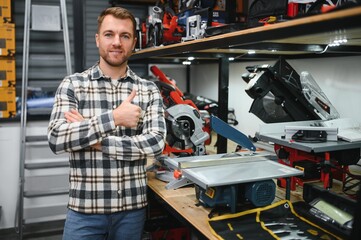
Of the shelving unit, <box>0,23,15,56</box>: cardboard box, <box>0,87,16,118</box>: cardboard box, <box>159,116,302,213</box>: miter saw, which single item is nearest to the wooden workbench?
<box>159,116,302,213</box>: miter saw

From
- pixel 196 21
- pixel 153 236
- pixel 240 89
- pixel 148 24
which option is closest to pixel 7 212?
pixel 153 236

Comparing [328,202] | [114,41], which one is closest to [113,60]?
[114,41]

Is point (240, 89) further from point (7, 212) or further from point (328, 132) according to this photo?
point (7, 212)

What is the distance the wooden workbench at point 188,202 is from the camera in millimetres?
1425

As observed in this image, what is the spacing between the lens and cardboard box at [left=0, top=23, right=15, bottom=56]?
336 centimetres

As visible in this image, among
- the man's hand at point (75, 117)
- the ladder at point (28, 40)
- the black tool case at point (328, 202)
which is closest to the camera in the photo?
the black tool case at point (328, 202)

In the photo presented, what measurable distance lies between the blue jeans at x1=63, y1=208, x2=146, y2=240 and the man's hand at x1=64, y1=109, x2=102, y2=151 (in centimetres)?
31

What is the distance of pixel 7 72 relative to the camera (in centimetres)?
341

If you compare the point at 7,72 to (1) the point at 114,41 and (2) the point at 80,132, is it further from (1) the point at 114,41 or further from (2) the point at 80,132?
(2) the point at 80,132

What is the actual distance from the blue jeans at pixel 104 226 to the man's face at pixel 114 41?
0.70m

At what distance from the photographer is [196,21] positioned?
1.97m

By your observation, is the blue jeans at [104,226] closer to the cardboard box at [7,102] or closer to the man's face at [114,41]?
the man's face at [114,41]

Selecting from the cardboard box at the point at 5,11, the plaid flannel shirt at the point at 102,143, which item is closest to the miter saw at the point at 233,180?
the plaid flannel shirt at the point at 102,143

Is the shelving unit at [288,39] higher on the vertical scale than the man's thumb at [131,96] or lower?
higher
